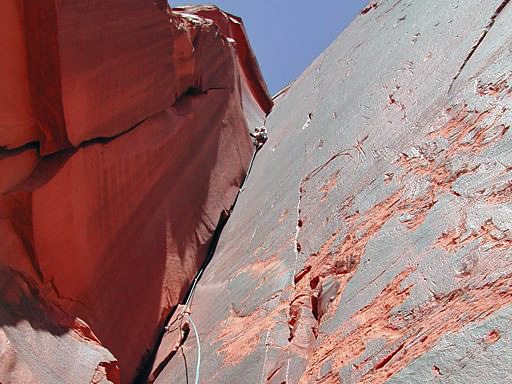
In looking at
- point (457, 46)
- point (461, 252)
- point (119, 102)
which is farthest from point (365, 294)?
point (119, 102)

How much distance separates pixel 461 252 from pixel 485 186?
0.31 m

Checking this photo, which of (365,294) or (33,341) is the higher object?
(33,341)

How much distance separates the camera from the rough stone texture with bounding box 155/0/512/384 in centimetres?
174

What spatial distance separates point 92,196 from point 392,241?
7.38 ft

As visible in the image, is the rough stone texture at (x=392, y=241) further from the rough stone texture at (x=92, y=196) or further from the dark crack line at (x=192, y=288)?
the rough stone texture at (x=92, y=196)

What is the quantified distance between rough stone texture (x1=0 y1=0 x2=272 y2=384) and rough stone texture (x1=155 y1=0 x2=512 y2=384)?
Result: 0.40m

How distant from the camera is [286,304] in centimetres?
275

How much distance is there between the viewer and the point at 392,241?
7.54ft

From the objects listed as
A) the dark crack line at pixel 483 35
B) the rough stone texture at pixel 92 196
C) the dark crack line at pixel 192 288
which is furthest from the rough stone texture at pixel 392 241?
the rough stone texture at pixel 92 196

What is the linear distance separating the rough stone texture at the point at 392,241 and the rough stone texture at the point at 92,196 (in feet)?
1.33

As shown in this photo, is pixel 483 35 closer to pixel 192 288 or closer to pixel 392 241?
pixel 392 241

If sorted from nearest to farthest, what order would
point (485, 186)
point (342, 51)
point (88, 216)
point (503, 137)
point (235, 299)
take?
point (485, 186), point (503, 137), point (235, 299), point (88, 216), point (342, 51)

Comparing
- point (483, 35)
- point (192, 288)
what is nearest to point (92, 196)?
point (192, 288)

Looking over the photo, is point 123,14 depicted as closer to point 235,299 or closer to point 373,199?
point 235,299
